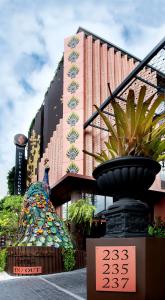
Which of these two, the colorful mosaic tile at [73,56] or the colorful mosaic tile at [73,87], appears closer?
the colorful mosaic tile at [73,87]

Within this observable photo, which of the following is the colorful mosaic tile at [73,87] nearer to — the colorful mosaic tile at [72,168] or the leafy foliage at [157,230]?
the colorful mosaic tile at [72,168]

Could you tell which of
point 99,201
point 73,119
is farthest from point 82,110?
point 99,201

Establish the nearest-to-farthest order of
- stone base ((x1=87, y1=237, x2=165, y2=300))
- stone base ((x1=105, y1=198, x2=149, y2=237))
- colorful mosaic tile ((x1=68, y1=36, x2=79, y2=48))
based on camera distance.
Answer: stone base ((x1=87, y1=237, x2=165, y2=300)) → stone base ((x1=105, y1=198, x2=149, y2=237)) → colorful mosaic tile ((x1=68, y1=36, x2=79, y2=48))

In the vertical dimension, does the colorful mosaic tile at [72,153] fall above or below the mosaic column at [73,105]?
below

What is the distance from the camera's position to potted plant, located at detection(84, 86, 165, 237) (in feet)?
18.9

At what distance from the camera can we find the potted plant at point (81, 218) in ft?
64.8

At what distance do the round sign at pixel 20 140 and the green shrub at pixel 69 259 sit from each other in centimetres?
2194

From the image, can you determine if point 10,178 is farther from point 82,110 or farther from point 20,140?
point 82,110

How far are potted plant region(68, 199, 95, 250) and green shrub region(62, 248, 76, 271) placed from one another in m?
5.62

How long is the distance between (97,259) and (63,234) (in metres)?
9.36

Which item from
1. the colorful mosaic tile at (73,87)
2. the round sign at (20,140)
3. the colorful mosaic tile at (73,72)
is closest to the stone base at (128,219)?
the colorful mosaic tile at (73,87)

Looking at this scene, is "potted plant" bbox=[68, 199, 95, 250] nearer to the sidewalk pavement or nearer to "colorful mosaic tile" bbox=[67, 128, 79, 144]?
"colorful mosaic tile" bbox=[67, 128, 79, 144]

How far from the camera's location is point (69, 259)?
45.4 ft

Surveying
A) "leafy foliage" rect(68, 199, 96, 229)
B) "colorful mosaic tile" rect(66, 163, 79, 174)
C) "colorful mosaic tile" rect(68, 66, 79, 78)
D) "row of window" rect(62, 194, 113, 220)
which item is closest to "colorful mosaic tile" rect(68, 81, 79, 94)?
"colorful mosaic tile" rect(68, 66, 79, 78)
